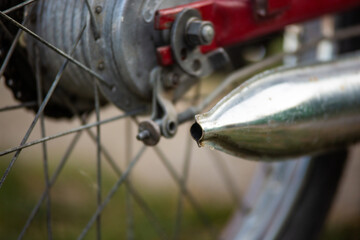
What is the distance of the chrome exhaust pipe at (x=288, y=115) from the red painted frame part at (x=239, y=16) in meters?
0.13

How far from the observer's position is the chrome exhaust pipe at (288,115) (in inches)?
22.6

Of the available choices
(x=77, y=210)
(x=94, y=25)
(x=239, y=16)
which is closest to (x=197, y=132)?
(x=94, y=25)

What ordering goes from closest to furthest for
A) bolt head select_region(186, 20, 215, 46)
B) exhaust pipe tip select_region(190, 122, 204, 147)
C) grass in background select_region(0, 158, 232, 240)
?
1. exhaust pipe tip select_region(190, 122, 204, 147)
2. bolt head select_region(186, 20, 215, 46)
3. grass in background select_region(0, 158, 232, 240)

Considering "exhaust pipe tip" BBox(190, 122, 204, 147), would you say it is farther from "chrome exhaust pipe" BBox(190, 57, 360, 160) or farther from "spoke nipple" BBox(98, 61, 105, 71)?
"spoke nipple" BBox(98, 61, 105, 71)

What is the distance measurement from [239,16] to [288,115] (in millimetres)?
220

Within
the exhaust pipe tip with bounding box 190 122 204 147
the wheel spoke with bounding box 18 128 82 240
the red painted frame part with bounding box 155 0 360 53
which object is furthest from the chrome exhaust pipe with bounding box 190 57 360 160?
the wheel spoke with bounding box 18 128 82 240

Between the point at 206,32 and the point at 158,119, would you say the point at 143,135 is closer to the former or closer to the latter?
the point at 158,119

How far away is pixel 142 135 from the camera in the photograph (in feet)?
2.05

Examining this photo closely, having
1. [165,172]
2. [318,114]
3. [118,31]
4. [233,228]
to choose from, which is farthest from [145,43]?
[165,172]

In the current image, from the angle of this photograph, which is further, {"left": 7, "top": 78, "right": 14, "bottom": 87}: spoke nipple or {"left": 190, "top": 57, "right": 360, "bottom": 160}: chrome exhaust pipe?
{"left": 7, "top": 78, "right": 14, "bottom": 87}: spoke nipple

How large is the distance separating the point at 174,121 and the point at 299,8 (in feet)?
1.25

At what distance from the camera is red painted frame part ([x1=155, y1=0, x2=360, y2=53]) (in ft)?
2.25

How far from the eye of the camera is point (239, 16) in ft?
2.55

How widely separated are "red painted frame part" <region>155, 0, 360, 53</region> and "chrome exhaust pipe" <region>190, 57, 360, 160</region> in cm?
13
